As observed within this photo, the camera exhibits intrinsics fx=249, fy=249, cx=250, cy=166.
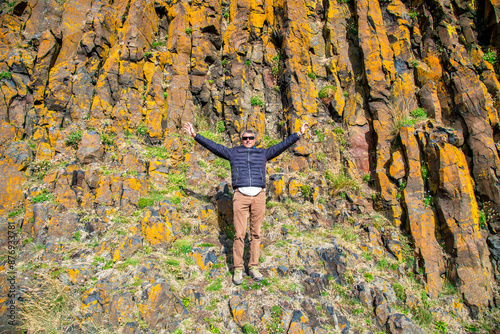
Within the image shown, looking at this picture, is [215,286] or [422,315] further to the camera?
[422,315]

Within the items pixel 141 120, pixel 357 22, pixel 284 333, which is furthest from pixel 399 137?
pixel 141 120

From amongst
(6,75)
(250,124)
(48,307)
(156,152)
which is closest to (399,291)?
(250,124)

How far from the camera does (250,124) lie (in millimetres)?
9453

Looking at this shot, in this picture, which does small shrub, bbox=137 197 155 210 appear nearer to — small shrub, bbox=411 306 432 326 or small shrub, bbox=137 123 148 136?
small shrub, bbox=137 123 148 136

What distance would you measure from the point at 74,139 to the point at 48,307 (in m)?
5.24

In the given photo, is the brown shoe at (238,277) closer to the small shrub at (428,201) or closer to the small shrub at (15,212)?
the small shrub at (428,201)

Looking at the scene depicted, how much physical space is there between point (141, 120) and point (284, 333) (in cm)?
805

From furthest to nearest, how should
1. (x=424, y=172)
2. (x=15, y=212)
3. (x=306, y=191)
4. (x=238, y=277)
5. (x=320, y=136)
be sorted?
(x=320, y=136) < (x=306, y=191) < (x=424, y=172) < (x=15, y=212) < (x=238, y=277)

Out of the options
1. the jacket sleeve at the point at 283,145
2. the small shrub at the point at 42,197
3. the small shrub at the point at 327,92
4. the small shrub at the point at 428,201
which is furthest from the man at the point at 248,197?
the small shrub at the point at 327,92

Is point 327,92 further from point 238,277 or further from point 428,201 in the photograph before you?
point 238,277

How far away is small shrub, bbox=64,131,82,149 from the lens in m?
8.02

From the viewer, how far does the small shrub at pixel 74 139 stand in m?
8.02

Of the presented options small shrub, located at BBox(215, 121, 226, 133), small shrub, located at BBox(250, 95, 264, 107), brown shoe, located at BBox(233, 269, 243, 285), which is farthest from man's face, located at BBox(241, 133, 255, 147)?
small shrub, located at BBox(250, 95, 264, 107)

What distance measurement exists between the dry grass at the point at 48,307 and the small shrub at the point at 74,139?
14.4 ft
